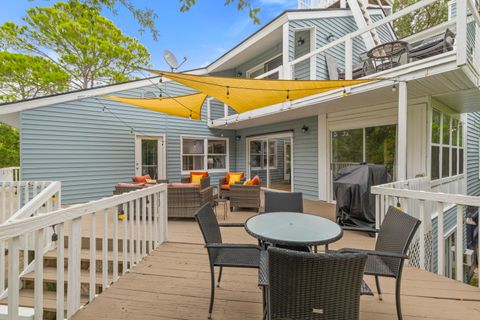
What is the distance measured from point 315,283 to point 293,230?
0.86 meters

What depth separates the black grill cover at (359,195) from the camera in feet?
13.6

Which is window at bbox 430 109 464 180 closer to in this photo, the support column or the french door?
the support column

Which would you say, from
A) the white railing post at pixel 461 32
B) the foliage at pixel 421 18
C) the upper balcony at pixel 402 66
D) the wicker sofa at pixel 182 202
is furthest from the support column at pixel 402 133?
the foliage at pixel 421 18

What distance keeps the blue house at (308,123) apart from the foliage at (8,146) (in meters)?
8.30

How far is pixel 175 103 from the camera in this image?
19.7 ft

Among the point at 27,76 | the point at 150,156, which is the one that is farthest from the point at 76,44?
the point at 150,156

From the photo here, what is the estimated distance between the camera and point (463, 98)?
5398mm

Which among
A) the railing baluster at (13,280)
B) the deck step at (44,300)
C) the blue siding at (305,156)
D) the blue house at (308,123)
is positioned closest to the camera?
the railing baluster at (13,280)

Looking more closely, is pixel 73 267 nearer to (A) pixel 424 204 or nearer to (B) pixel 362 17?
(A) pixel 424 204

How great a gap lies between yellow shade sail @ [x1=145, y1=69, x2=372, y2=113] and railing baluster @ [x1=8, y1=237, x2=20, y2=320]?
2.55 m

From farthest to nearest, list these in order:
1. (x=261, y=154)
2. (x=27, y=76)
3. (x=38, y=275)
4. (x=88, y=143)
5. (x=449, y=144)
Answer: (x=27, y=76) → (x=261, y=154) → (x=88, y=143) → (x=449, y=144) → (x=38, y=275)

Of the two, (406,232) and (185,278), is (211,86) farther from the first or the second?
(406,232)

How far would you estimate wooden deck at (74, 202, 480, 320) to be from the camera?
2082mm

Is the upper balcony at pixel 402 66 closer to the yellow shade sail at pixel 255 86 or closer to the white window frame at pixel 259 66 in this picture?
the yellow shade sail at pixel 255 86
